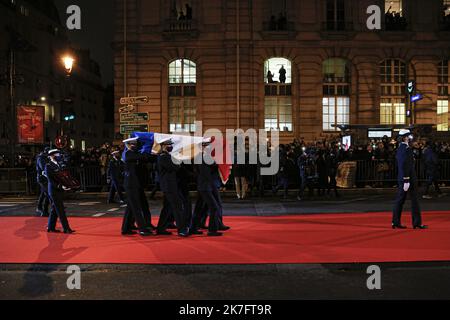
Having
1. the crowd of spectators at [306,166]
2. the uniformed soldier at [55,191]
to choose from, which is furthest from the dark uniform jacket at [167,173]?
the crowd of spectators at [306,166]

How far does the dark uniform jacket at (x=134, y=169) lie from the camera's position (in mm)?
11406

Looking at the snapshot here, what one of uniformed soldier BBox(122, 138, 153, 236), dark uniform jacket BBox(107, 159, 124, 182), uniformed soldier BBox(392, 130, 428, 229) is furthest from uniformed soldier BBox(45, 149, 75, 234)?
uniformed soldier BBox(392, 130, 428, 229)

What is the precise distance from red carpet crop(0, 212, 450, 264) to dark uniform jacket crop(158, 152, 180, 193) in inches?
38.8

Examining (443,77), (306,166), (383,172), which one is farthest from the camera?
(443,77)

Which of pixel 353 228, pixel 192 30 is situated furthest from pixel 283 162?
pixel 192 30

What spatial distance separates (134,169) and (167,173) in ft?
2.58

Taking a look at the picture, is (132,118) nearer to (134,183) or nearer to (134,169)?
(134,169)

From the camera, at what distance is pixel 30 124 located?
2278 cm

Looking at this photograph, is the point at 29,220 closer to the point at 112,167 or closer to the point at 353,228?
the point at 112,167

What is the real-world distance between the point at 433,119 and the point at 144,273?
2919 centimetres

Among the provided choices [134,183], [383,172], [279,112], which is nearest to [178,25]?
[279,112]

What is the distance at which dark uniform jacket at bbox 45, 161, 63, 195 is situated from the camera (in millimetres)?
11720

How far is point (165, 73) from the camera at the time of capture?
34031 millimetres

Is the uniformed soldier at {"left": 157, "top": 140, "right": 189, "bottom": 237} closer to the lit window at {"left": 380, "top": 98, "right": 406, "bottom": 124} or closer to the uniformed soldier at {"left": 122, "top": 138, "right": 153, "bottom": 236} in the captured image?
the uniformed soldier at {"left": 122, "top": 138, "right": 153, "bottom": 236}
